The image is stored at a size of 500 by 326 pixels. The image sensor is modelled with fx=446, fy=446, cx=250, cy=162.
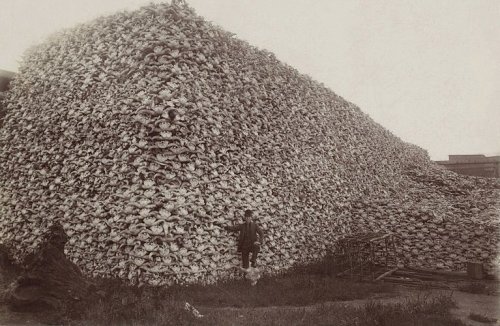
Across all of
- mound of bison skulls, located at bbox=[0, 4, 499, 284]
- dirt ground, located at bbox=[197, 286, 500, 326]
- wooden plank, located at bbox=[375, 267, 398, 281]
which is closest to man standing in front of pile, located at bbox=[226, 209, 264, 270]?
mound of bison skulls, located at bbox=[0, 4, 499, 284]

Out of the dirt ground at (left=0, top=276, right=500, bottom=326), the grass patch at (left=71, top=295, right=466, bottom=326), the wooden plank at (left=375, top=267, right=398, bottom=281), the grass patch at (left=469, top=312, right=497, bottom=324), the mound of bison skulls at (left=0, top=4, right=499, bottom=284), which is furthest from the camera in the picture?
the wooden plank at (left=375, top=267, right=398, bottom=281)

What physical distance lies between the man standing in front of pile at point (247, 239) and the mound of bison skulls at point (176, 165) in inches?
10.3

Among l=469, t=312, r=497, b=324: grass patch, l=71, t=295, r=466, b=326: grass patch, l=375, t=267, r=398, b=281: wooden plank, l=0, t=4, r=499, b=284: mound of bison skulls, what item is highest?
l=0, t=4, r=499, b=284: mound of bison skulls

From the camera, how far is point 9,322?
677cm

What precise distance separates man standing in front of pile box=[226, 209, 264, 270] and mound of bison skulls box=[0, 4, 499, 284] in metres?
0.26

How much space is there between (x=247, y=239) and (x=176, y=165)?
7.73 feet

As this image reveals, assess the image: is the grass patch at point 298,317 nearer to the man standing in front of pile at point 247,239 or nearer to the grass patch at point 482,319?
the grass patch at point 482,319

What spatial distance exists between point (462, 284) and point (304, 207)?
4.81m

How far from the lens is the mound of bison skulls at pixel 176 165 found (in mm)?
9734

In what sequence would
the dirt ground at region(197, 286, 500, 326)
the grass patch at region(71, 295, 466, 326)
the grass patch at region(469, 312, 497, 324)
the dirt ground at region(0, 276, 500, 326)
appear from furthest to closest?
the dirt ground at region(197, 286, 500, 326) < the grass patch at region(469, 312, 497, 324) < the dirt ground at region(0, 276, 500, 326) < the grass patch at region(71, 295, 466, 326)

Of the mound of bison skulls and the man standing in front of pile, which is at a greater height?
the mound of bison skulls

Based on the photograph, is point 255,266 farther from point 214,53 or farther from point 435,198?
point 435,198

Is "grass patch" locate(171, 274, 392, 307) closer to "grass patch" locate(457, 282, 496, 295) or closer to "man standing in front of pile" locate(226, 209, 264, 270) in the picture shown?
"man standing in front of pile" locate(226, 209, 264, 270)

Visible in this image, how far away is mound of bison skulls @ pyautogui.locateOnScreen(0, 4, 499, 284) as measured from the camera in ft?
31.9
